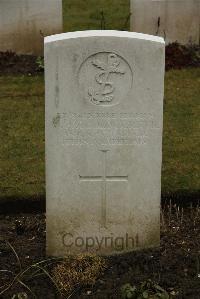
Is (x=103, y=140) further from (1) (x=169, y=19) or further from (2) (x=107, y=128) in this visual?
(1) (x=169, y=19)

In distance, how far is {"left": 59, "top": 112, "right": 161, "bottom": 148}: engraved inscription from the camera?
481 cm

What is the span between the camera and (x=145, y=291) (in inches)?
176

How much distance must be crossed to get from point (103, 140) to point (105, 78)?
460mm

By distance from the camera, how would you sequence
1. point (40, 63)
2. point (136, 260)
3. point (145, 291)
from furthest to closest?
point (40, 63) → point (136, 260) → point (145, 291)

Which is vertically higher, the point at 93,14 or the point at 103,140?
the point at 93,14

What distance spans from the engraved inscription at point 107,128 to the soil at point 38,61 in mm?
4724

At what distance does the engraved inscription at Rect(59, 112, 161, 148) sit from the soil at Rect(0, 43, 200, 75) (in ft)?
15.5

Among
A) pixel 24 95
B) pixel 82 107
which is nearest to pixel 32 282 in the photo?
pixel 82 107

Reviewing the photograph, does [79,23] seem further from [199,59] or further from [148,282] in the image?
[148,282]

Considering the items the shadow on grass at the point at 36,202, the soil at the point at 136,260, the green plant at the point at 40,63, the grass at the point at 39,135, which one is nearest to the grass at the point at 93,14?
the green plant at the point at 40,63

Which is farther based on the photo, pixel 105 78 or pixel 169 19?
pixel 169 19

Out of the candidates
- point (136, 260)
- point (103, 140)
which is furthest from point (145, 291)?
point (103, 140)

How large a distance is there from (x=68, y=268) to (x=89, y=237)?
13.4 inches

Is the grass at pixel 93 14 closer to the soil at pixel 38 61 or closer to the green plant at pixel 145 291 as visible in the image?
the soil at pixel 38 61
